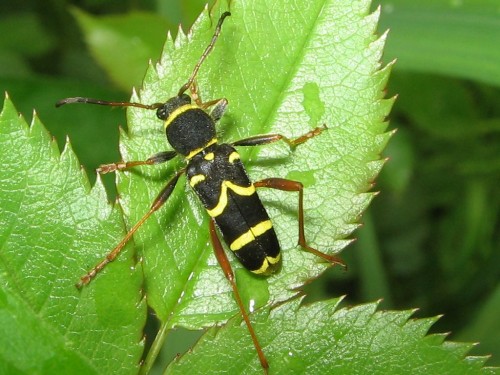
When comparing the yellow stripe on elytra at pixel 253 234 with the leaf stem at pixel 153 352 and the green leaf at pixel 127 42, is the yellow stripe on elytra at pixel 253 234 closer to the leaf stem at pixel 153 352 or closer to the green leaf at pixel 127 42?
the leaf stem at pixel 153 352

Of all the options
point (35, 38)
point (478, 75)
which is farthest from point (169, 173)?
point (35, 38)

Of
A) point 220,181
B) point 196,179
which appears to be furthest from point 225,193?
point 196,179

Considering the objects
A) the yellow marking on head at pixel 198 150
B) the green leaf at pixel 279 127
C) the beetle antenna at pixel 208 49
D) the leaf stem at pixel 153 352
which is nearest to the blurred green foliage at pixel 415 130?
the yellow marking on head at pixel 198 150

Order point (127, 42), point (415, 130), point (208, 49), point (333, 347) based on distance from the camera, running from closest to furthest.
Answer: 1. point (333, 347)
2. point (208, 49)
3. point (127, 42)
4. point (415, 130)

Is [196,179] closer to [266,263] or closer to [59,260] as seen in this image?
[266,263]

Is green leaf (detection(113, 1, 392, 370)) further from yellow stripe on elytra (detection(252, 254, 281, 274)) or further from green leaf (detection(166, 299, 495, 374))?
green leaf (detection(166, 299, 495, 374))

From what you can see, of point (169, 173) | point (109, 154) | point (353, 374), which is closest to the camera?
point (353, 374)

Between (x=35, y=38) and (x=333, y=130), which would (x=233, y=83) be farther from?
(x=35, y=38)
